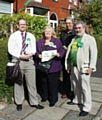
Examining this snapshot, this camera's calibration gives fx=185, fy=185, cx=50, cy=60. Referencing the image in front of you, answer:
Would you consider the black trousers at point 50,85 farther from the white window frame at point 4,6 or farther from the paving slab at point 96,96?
the white window frame at point 4,6

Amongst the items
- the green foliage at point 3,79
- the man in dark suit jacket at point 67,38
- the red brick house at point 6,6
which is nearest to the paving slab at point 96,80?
the man in dark suit jacket at point 67,38

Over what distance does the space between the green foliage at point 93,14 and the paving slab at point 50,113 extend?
11826 millimetres

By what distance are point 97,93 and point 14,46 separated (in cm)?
274

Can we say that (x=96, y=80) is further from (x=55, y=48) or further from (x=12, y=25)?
(x=12, y=25)

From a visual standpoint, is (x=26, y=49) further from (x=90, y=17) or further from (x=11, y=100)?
(x=90, y=17)

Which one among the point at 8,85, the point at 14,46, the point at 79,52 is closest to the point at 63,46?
the point at 79,52

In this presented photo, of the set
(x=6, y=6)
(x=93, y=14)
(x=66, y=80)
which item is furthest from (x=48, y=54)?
(x=93, y=14)

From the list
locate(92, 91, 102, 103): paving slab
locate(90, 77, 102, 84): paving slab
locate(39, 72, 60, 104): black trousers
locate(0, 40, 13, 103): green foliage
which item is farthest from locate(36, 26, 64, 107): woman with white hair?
locate(90, 77, 102, 84): paving slab

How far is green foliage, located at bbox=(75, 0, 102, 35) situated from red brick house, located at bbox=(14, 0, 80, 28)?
9.35 ft

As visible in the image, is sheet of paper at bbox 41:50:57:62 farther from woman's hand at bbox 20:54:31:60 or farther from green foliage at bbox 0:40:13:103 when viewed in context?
green foliage at bbox 0:40:13:103

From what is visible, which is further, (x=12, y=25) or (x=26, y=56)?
(x=12, y=25)

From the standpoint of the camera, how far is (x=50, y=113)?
3.80m

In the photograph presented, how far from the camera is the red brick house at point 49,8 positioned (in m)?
15.0

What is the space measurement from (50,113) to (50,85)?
2.06ft
